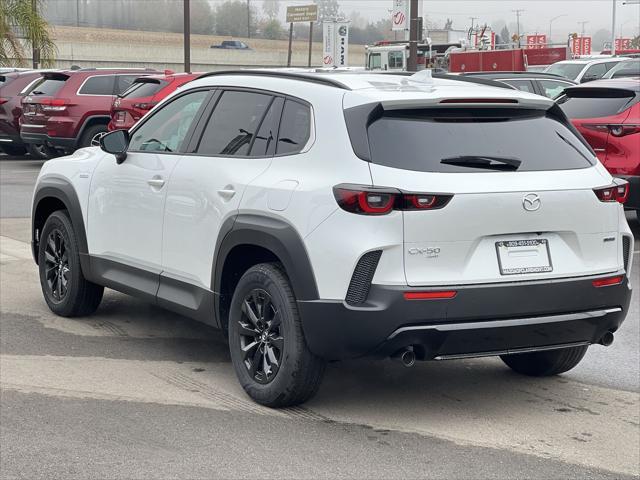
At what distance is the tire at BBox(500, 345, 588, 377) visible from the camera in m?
6.27

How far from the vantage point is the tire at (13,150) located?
2370 cm

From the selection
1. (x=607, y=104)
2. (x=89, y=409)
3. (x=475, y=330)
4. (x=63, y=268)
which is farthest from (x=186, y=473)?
(x=607, y=104)

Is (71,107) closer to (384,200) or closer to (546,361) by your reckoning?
(546,361)

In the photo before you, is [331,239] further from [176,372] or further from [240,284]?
[176,372]

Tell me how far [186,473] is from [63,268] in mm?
3515

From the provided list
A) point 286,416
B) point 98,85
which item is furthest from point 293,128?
point 98,85

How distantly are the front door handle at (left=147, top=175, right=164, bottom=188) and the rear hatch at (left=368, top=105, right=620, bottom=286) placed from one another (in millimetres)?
1694

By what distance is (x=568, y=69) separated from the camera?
28.9m

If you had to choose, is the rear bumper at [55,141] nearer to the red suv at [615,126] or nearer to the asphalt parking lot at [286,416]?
the red suv at [615,126]

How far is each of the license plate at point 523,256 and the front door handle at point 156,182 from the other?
2247 millimetres

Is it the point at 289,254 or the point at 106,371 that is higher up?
the point at 289,254

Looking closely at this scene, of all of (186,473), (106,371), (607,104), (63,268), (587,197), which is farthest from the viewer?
(607,104)

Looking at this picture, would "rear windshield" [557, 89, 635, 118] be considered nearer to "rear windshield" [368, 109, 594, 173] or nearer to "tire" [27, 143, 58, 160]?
"rear windshield" [368, 109, 594, 173]

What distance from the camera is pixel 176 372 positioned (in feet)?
21.0
